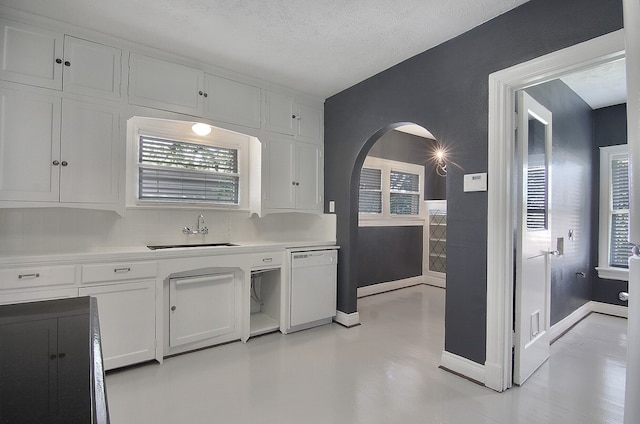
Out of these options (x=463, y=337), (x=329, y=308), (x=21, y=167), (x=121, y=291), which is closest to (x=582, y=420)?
(x=463, y=337)

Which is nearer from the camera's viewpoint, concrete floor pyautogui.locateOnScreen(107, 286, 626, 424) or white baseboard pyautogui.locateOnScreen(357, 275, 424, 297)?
concrete floor pyautogui.locateOnScreen(107, 286, 626, 424)

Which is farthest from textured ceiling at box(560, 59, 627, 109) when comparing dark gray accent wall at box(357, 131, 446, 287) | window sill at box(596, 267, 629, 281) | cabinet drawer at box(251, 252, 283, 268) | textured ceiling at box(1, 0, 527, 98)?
cabinet drawer at box(251, 252, 283, 268)

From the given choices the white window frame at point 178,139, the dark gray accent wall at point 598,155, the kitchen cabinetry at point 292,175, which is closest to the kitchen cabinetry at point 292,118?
the kitchen cabinetry at point 292,175

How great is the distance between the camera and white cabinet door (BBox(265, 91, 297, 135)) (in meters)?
3.27

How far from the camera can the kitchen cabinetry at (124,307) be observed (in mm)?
2232

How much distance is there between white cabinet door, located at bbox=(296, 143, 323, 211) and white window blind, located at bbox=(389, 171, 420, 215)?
1.77m

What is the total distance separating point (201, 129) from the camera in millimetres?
3117

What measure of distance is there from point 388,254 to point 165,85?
147 inches

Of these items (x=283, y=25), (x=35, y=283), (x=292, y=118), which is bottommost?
(x=35, y=283)

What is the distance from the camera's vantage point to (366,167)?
471cm

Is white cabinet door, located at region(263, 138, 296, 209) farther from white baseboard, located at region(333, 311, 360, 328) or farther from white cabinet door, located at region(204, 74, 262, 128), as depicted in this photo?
white baseboard, located at region(333, 311, 360, 328)

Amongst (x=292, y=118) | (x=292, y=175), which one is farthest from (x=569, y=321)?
(x=292, y=118)

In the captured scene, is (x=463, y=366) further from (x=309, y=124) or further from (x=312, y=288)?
(x=309, y=124)

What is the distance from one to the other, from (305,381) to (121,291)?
4.91 feet
